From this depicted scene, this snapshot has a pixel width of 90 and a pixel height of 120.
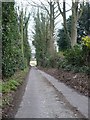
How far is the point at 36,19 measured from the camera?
56.7m

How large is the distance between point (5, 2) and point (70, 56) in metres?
8.64

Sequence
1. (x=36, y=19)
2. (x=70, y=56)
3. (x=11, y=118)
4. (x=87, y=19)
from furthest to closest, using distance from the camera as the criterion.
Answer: (x=36, y=19)
(x=87, y=19)
(x=70, y=56)
(x=11, y=118)

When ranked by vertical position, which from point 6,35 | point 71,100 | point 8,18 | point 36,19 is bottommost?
point 71,100

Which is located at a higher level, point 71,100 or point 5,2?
point 5,2

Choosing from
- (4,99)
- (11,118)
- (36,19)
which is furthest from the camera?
(36,19)

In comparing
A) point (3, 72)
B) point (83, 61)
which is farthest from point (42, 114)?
point (83, 61)

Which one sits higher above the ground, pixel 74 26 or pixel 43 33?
pixel 43 33

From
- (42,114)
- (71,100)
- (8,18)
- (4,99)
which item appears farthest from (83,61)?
(42,114)

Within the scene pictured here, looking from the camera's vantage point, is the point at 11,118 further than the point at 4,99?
No

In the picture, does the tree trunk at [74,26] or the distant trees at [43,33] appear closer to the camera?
the tree trunk at [74,26]

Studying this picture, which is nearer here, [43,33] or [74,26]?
[74,26]

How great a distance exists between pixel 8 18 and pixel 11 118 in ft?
34.5

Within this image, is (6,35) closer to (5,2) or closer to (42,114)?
(5,2)

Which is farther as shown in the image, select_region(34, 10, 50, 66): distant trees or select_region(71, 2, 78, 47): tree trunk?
select_region(34, 10, 50, 66): distant trees
